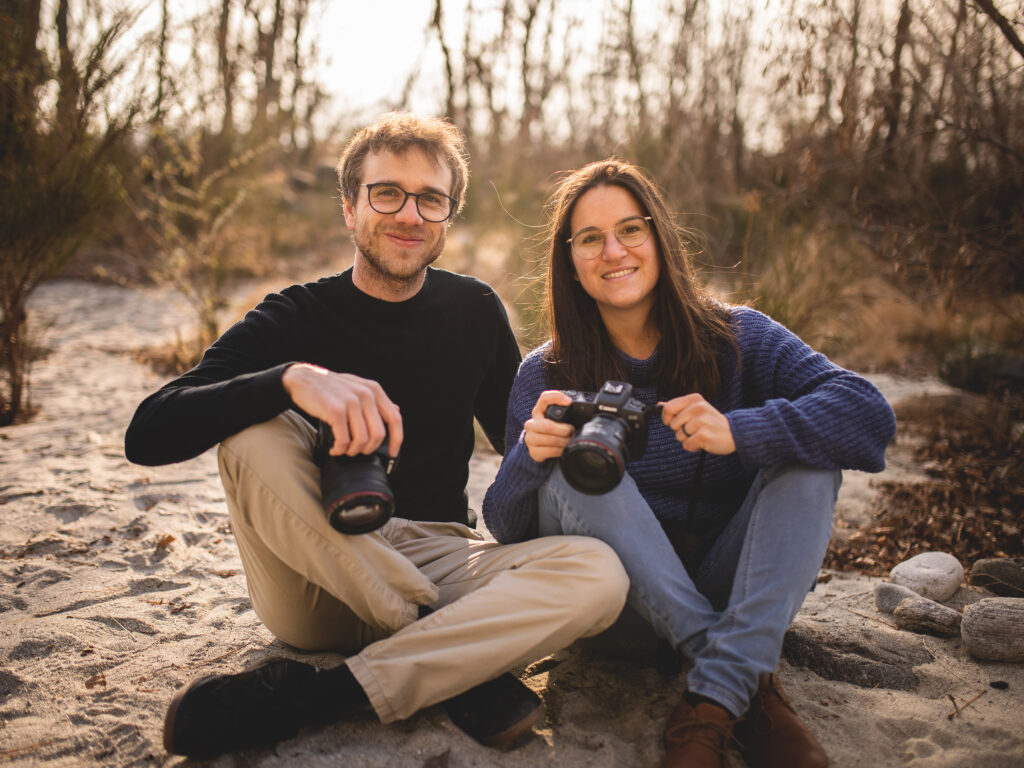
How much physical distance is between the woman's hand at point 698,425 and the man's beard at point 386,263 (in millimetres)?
823

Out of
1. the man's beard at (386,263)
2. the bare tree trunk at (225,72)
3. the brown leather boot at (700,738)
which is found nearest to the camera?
the brown leather boot at (700,738)

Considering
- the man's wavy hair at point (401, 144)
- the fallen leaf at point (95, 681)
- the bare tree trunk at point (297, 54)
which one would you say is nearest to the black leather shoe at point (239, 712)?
the fallen leaf at point (95, 681)

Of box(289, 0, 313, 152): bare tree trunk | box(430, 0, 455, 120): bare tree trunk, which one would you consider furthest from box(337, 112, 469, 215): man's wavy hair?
box(289, 0, 313, 152): bare tree trunk

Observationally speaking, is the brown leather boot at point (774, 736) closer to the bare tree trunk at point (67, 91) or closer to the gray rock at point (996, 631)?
the gray rock at point (996, 631)

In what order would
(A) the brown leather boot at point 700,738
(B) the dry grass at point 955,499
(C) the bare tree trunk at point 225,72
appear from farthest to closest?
(C) the bare tree trunk at point 225,72, (B) the dry grass at point 955,499, (A) the brown leather boot at point 700,738

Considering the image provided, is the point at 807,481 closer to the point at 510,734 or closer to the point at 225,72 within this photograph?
the point at 510,734

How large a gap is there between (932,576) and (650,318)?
129 cm

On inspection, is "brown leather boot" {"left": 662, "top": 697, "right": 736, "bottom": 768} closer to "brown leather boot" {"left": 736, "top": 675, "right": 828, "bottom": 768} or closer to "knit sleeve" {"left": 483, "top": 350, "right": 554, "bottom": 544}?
"brown leather boot" {"left": 736, "top": 675, "right": 828, "bottom": 768}

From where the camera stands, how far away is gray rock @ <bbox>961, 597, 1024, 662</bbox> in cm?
179

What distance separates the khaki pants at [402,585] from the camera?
143 cm

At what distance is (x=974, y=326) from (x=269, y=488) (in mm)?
6658

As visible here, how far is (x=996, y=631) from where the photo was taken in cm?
181

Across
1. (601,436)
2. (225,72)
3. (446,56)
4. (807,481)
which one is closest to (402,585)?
(601,436)

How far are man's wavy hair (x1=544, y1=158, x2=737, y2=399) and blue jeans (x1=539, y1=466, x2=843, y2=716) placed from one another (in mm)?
336
